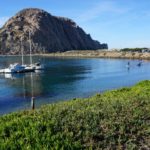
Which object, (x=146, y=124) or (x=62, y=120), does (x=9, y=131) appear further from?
(x=146, y=124)

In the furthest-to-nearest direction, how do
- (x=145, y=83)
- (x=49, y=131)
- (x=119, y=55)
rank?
(x=119, y=55), (x=145, y=83), (x=49, y=131)

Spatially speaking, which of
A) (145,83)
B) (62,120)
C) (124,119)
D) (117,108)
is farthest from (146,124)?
(145,83)

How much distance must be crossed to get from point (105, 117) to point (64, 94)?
3998cm

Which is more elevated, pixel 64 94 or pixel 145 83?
pixel 145 83

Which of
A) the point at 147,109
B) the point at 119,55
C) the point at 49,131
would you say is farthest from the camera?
the point at 119,55

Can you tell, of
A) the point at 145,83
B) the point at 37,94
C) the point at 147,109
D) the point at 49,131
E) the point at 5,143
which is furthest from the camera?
the point at 37,94

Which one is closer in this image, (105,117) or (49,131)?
(49,131)

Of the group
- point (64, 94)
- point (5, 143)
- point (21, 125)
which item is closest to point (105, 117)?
point (21, 125)

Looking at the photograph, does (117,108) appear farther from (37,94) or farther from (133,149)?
(37,94)

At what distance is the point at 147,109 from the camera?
14875 mm

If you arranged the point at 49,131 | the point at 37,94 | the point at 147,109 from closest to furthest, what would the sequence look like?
1. the point at 49,131
2. the point at 147,109
3. the point at 37,94

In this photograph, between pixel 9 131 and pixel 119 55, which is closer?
pixel 9 131

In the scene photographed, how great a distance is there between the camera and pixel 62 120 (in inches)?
520

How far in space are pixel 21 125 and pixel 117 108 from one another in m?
4.11
